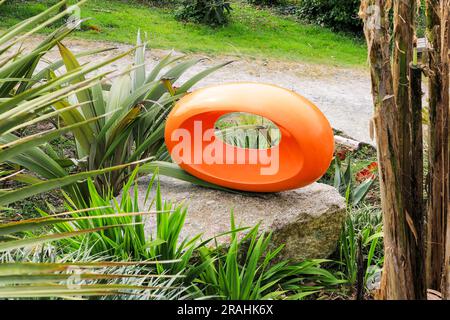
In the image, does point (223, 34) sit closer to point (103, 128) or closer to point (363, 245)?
point (103, 128)

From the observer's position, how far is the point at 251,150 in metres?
4.33

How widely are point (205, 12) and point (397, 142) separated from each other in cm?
1027

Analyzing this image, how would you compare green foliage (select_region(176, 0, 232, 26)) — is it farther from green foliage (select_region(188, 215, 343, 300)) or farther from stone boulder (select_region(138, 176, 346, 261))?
green foliage (select_region(188, 215, 343, 300))

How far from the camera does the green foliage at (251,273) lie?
311cm

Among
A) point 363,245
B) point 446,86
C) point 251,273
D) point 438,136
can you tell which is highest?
point 446,86

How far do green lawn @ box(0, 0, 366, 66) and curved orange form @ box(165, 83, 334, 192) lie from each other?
603 centimetres

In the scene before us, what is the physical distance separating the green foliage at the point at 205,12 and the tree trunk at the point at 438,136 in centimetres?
990

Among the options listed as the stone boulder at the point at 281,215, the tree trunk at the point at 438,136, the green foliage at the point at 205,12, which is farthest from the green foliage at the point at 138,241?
the green foliage at the point at 205,12

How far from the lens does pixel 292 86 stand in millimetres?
8875

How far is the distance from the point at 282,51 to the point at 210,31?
5.20 ft

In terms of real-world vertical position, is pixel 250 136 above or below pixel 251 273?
above

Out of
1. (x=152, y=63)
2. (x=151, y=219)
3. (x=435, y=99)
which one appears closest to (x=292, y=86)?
(x=152, y=63)

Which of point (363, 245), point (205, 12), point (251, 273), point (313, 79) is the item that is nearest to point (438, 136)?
point (251, 273)

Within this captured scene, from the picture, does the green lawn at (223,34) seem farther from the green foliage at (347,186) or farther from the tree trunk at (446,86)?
the tree trunk at (446,86)
